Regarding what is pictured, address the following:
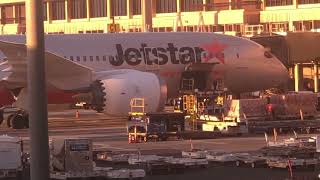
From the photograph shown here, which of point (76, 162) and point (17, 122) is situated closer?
point (76, 162)

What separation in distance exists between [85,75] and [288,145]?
1528cm

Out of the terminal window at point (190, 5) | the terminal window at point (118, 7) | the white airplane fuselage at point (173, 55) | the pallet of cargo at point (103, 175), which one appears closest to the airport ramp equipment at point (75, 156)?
the pallet of cargo at point (103, 175)

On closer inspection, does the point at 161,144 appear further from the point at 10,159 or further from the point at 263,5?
the point at 263,5

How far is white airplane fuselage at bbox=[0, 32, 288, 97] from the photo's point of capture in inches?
1469

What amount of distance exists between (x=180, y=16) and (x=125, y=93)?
54081 millimetres

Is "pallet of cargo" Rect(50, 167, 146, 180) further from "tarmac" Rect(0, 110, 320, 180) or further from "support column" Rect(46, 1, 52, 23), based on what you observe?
"support column" Rect(46, 1, 52, 23)

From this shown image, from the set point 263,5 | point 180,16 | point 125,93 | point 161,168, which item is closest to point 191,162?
point 161,168

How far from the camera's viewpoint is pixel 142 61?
37.6m

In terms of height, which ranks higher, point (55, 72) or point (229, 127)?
point (55, 72)

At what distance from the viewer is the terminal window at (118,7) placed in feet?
309

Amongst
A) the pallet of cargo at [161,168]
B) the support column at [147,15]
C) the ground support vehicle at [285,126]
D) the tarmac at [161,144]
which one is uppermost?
the support column at [147,15]

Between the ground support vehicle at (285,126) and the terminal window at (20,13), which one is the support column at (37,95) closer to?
the ground support vehicle at (285,126)

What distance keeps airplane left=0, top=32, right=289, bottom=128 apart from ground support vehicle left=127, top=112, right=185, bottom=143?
11.0ft

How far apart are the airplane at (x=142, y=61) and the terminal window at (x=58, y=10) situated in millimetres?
65654
